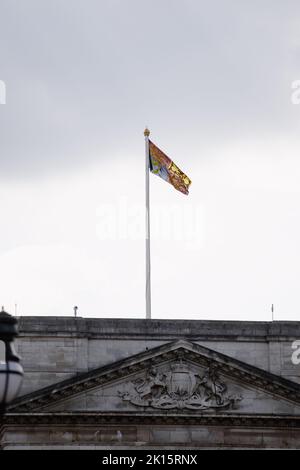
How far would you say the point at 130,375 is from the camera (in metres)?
56.9

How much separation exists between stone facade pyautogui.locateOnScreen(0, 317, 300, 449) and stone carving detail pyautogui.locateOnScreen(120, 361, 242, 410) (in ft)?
0.13

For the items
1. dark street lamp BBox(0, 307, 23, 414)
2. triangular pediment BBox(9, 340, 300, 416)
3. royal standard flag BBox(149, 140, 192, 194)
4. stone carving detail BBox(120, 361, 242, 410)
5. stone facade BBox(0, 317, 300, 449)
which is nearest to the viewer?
dark street lamp BBox(0, 307, 23, 414)

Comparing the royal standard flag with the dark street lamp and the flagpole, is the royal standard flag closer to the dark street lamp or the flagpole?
the flagpole

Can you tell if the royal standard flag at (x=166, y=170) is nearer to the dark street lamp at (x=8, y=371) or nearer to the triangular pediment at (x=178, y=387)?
the triangular pediment at (x=178, y=387)

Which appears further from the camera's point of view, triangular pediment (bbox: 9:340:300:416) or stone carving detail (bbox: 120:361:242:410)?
stone carving detail (bbox: 120:361:242:410)

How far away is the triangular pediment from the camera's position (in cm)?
5634

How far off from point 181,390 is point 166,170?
11396mm

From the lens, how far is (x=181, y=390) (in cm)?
5681

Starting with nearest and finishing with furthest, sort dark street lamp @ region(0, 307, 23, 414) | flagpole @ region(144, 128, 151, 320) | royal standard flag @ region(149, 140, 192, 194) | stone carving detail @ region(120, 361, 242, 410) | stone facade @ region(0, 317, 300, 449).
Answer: dark street lamp @ region(0, 307, 23, 414), stone facade @ region(0, 317, 300, 449), stone carving detail @ region(120, 361, 242, 410), flagpole @ region(144, 128, 151, 320), royal standard flag @ region(149, 140, 192, 194)

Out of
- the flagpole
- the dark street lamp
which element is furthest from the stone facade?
the dark street lamp

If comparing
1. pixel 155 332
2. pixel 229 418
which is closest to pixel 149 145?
pixel 155 332

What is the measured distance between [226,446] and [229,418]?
1.12 metres

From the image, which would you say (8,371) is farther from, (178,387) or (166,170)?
(166,170)

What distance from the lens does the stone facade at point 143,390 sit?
55.5 metres
